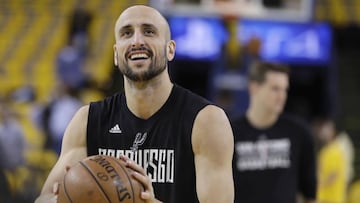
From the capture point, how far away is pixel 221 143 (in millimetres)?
3904

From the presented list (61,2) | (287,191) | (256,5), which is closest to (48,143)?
(256,5)

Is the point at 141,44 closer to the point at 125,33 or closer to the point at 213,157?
the point at 125,33

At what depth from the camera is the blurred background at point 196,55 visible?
12.2 meters

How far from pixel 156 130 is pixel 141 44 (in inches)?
16.2

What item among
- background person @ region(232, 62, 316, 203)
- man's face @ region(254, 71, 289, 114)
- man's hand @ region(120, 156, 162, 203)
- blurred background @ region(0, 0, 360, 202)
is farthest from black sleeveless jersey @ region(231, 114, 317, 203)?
blurred background @ region(0, 0, 360, 202)

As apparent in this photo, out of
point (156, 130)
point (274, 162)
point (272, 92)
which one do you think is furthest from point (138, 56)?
point (272, 92)

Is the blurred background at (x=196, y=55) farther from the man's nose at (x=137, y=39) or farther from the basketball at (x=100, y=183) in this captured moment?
the basketball at (x=100, y=183)

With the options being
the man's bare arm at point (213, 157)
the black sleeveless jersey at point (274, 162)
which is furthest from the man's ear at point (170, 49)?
the black sleeveless jersey at point (274, 162)

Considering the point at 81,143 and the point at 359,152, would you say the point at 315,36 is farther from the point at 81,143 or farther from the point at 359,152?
the point at 81,143

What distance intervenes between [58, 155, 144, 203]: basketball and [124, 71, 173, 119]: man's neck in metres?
0.52

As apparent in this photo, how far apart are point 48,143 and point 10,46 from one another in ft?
19.3

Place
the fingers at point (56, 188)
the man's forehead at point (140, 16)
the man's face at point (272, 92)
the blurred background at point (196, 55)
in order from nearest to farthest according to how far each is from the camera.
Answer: the fingers at point (56, 188) → the man's forehead at point (140, 16) → the man's face at point (272, 92) → the blurred background at point (196, 55)

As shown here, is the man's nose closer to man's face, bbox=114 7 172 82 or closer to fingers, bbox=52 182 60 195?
man's face, bbox=114 7 172 82

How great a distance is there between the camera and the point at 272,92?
20.4 feet
